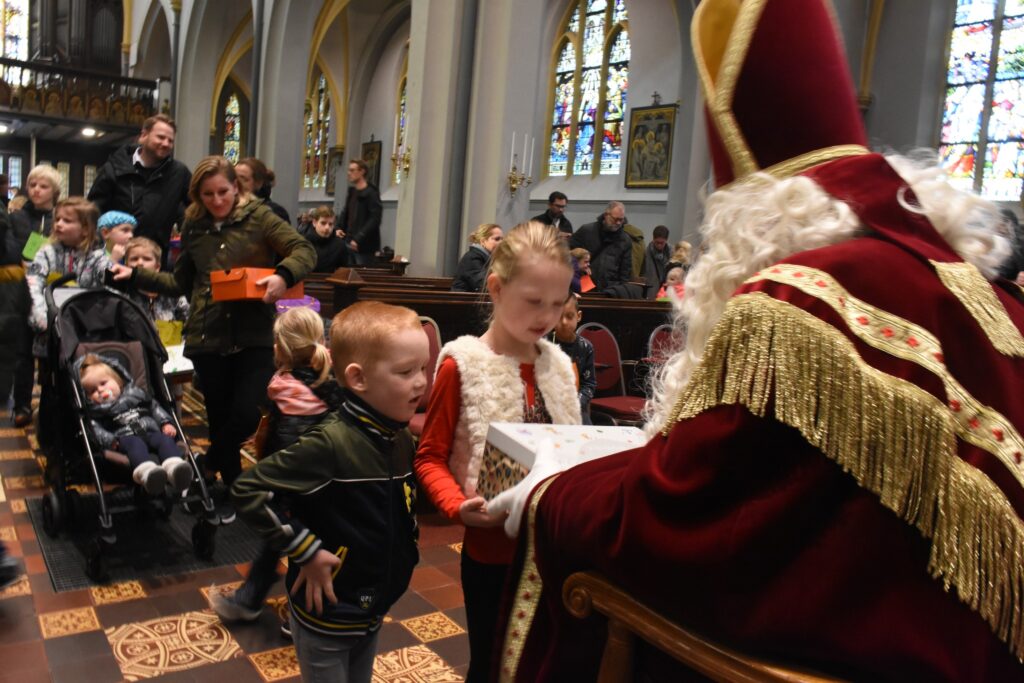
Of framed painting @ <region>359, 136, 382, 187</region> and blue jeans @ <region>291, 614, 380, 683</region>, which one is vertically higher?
framed painting @ <region>359, 136, 382, 187</region>

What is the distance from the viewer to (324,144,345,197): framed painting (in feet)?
68.4

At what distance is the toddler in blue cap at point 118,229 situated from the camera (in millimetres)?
4664

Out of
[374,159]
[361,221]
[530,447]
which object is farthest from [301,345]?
[374,159]

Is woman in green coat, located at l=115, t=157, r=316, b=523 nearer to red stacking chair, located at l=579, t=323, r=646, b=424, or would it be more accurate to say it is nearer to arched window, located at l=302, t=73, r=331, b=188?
red stacking chair, located at l=579, t=323, r=646, b=424

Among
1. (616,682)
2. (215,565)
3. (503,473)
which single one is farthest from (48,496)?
(616,682)

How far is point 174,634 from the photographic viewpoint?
113 inches

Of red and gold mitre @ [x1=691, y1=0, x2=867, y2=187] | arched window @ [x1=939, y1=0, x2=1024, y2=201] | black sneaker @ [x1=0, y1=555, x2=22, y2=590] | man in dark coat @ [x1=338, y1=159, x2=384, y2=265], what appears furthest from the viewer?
arched window @ [x1=939, y1=0, x2=1024, y2=201]

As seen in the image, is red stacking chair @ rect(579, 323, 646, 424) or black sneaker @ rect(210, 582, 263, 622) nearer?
black sneaker @ rect(210, 582, 263, 622)

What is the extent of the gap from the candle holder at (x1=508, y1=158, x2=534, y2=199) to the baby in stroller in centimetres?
522

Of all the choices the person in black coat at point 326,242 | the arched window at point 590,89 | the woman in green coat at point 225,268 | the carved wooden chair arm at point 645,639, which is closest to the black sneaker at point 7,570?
the woman in green coat at point 225,268

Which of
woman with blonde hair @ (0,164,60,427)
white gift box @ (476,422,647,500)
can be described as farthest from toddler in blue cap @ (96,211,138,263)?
white gift box @ (476,422,647,500)

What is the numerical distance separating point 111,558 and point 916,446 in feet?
11.2

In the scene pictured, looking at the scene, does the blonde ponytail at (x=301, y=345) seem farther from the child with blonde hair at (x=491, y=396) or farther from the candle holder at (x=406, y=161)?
the candle holder at (x=406, y=161)

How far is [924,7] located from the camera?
33.1 feet
